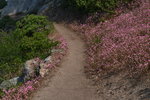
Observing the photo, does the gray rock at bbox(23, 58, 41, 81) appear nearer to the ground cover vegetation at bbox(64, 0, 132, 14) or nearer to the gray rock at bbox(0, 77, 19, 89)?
the gray rock at bbox(0, 77, 19, 89)

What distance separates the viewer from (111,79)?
13.5m

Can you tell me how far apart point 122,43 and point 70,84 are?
400 centimetres

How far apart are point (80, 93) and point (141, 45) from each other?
4.17 m

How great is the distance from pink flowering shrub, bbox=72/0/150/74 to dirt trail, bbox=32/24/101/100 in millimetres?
809

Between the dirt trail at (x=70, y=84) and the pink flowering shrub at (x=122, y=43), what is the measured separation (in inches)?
31.9

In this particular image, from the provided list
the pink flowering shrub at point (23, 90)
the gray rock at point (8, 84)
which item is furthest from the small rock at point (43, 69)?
the gray rock at point (8, 84)

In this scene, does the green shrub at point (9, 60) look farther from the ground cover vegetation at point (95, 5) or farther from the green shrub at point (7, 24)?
the green shrub at point (7, 24)

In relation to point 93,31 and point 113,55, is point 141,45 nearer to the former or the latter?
point 113,55

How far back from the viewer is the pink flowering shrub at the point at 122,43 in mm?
13617

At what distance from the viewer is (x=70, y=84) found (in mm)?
14406

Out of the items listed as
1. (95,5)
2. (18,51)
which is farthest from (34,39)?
(95,5)

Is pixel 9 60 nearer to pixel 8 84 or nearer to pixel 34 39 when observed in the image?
pixel 34 39

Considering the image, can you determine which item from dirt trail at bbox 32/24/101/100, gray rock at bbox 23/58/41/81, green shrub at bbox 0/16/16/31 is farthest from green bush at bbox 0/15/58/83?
green shrub at bbox 0/16/16/31

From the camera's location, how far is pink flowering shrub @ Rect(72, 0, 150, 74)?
13.6m
